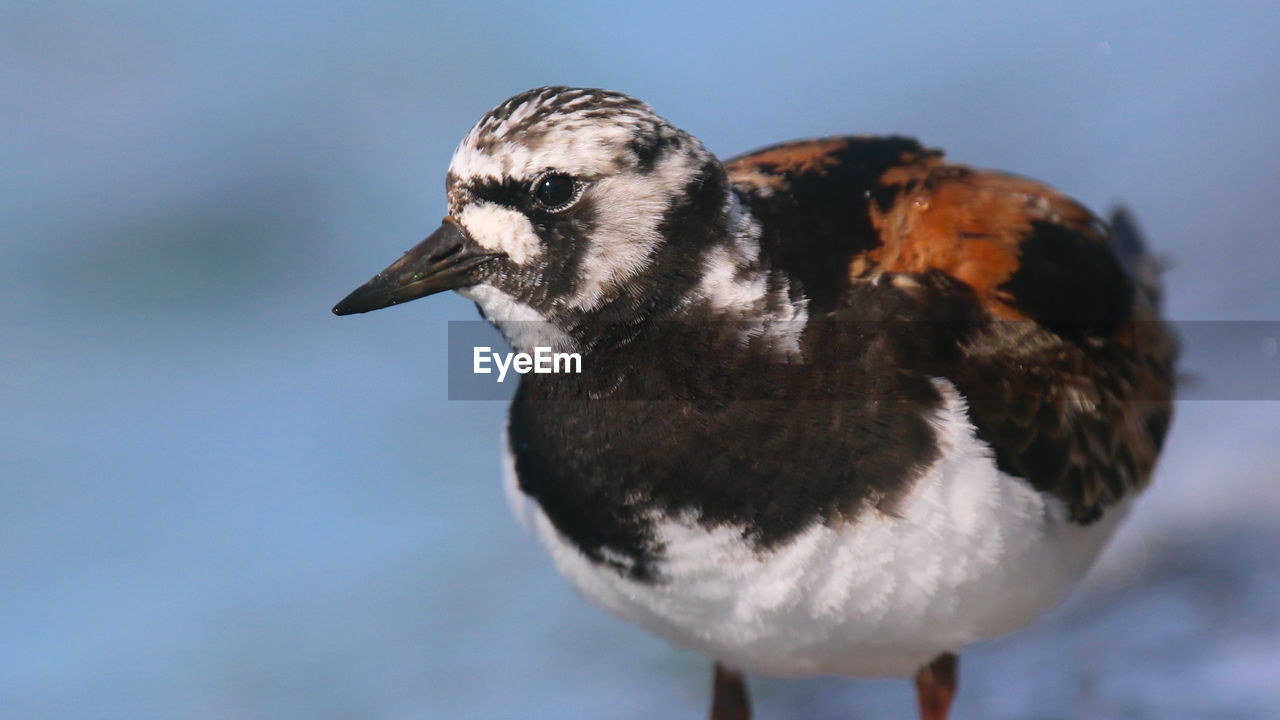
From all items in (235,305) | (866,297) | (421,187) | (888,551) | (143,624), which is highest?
(866,297)

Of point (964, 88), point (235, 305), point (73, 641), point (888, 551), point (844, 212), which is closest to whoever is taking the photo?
point (888, 551)

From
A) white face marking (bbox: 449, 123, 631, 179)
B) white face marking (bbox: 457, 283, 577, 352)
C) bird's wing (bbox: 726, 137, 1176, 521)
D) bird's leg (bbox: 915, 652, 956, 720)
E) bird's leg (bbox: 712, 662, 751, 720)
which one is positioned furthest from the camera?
bird's leg (bbox: 712, 662, 751, 720)

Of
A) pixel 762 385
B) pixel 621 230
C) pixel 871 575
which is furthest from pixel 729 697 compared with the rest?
pixel 621 230

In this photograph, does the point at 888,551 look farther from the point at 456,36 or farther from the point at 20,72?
the point at 20,72

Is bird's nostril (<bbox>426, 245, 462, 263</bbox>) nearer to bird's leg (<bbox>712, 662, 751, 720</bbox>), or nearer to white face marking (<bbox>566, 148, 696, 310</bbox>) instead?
white face marking (<bbox>566, 148, 696, 310</bbox>)

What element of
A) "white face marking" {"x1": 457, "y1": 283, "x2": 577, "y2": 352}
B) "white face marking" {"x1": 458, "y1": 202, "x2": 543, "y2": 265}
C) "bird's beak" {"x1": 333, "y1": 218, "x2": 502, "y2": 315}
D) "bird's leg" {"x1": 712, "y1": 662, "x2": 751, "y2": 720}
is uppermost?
"white face marking" {"x1": 458, "y1": 202, "x2": 543, "y2": 265}

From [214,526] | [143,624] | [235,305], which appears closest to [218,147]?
[235,305]

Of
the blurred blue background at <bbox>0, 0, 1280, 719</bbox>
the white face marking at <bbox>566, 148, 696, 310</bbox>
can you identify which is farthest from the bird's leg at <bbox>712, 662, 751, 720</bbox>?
the white face marking at <bbox>566, 148, 696, 310</bbox>

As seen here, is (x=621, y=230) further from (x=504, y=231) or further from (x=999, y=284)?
(x=999, y=284)

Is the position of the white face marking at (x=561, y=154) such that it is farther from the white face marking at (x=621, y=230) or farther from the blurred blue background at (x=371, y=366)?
the blurred blue background at (x=371, y=366)
